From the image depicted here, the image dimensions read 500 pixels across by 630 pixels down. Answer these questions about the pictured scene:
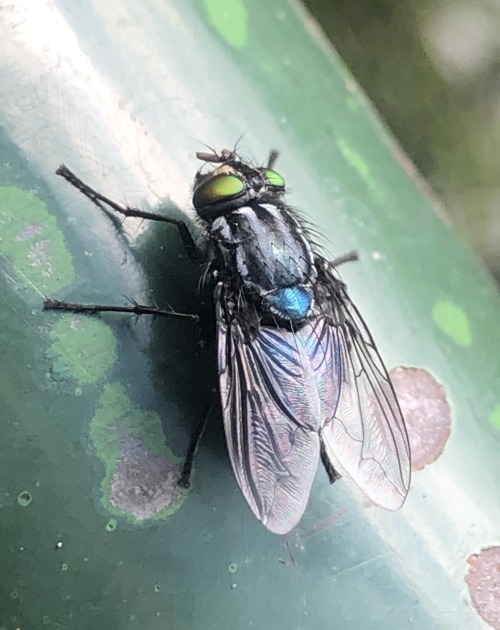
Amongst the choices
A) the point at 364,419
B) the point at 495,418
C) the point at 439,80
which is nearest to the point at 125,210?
the point at 364,419

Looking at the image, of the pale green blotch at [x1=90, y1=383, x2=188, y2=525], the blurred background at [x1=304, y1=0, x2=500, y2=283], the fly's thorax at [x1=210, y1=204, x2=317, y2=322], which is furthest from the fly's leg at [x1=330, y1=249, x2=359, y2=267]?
the blurred background at [x1=304, y1=0, x2=500, y2=283]

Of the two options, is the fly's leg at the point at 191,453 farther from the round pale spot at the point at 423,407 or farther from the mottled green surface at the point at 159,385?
the round pale spot at the point at 423,407

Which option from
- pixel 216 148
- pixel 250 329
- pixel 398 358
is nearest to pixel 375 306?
pixel 398 358

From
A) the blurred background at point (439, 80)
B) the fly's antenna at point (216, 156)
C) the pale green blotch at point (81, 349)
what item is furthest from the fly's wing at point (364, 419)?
the blurred background at point (439, 80)

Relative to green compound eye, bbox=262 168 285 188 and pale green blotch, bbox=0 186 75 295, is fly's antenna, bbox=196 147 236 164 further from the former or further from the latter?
pale green blotch, bbox=0 186 75 295

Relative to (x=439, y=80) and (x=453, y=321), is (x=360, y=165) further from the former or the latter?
(x=439, y=80)
